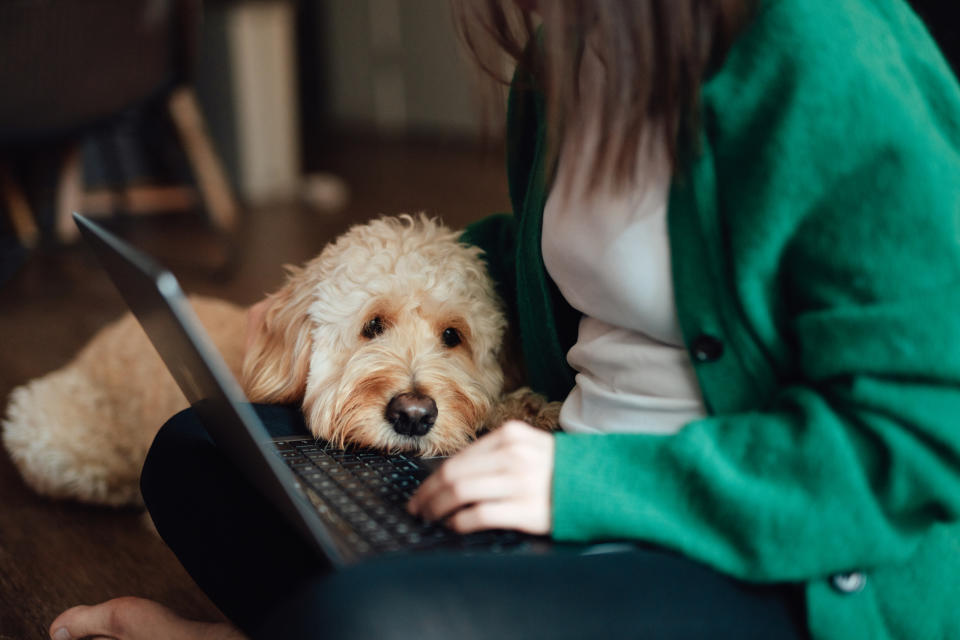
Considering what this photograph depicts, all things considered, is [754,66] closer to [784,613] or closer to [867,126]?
[867,126]

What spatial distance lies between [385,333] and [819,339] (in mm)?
576

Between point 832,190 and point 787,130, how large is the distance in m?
0.06

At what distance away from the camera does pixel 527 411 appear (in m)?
1.13

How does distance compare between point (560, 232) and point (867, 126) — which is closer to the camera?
point (867, 126)

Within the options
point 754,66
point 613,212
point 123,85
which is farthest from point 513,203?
point 123,85

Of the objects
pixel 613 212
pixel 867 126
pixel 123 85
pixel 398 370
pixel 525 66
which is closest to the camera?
pixel 867 126

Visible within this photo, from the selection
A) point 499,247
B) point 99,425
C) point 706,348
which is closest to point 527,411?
point 499,247

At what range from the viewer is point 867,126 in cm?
70

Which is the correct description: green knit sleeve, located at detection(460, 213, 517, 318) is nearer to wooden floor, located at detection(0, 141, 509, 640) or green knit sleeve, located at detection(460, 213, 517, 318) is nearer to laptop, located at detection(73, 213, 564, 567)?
wooden floor, located at detection(0, 141, 509, 640)

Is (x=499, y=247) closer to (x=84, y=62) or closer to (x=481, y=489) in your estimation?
(x=481, y=489)

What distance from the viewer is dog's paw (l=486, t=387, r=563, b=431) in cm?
110

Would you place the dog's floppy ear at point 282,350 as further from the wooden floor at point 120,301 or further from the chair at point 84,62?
the chair at point 84,62

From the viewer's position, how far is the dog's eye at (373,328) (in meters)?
1.16

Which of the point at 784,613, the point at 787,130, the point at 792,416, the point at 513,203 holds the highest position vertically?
the point at 787,130
